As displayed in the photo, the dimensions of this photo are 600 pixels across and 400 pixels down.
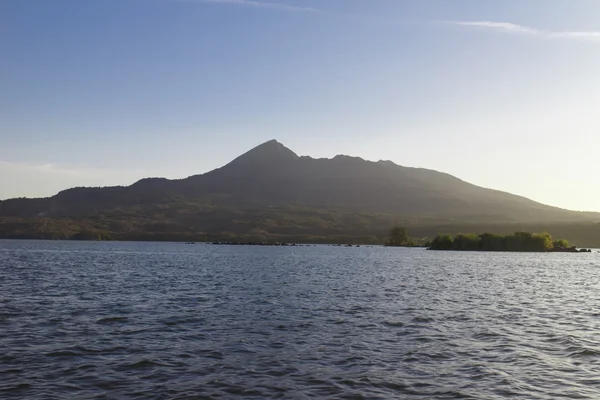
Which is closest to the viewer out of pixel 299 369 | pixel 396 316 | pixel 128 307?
pixel 299 369

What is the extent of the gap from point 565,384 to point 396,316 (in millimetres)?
18958

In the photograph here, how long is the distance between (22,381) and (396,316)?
26512mm

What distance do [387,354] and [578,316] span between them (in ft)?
76.5

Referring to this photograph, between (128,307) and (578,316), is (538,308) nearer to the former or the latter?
(578,316)

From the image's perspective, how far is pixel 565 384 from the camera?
74.8ft

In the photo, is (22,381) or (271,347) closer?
(22,381)

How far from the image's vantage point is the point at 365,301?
5097cm

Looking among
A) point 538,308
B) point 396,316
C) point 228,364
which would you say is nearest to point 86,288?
point 396,316

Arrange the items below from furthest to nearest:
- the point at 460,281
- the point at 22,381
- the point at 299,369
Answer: the point at 460,281, the point at 299,369, the point at 22,381

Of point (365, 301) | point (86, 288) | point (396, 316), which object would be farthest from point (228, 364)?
point (86, 288)

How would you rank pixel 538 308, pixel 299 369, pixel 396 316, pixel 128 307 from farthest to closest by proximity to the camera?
pixel 538 308 < pixel 128 307 < pixel 396 316 < pixel 299 369

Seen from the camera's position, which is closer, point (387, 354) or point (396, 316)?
point (387, 354)

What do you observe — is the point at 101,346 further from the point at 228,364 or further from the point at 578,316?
the point at 578,316

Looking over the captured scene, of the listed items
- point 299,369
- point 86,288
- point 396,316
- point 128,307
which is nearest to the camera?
point 299,369
